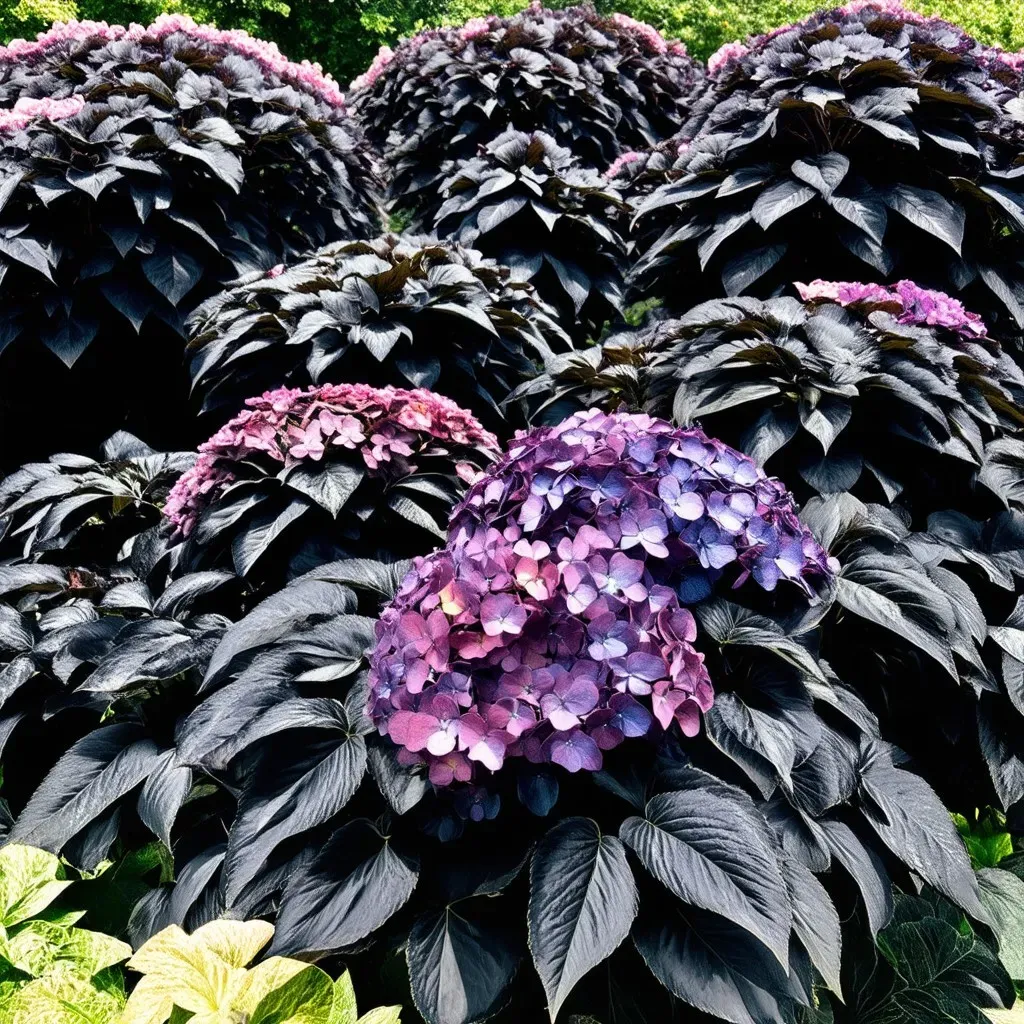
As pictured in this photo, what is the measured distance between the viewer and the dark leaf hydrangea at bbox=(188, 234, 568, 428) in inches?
107

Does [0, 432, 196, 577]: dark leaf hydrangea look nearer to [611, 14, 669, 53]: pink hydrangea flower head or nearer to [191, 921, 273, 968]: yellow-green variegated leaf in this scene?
[191, 921, 273, 968]: yellow-green variegated leaf

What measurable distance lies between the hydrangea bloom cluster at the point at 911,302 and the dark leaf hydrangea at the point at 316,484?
3.84 feet

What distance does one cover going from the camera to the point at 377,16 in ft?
42.2

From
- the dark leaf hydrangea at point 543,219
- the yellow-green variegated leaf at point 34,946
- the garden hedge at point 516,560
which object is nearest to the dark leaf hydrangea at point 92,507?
the garden hedge at point 516,560

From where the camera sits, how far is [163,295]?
330cm

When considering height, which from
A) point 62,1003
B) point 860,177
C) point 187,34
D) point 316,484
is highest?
point 860,177

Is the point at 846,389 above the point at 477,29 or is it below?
below

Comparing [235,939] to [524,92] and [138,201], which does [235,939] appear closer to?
[138,201]

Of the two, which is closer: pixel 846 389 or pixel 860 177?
pixel 846 389

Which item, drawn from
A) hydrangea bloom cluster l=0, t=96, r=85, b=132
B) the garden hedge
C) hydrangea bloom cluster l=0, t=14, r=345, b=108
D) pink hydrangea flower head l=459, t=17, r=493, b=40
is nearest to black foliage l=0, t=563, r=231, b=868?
the garden hedge

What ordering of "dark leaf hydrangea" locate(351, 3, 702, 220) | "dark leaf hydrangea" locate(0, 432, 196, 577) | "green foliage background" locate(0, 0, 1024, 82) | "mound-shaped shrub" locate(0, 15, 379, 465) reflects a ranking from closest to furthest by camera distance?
"dark leaf hydrangea" locate(0, 432, 196, 577) < "mound-shaped shrub" locate(0, 15, 379, 465) < "dark leaf hydrangea" locate(351, 3, 702, 220) < "green foliage background" locate(0, 0, 1024, 82)

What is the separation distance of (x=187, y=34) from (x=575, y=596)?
404 centimetres

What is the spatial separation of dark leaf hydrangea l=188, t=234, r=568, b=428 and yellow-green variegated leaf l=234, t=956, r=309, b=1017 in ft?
5.43

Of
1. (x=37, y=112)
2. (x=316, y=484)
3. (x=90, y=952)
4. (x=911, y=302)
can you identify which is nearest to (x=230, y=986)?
(x=90, y=952)
